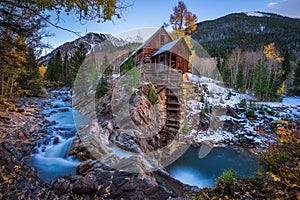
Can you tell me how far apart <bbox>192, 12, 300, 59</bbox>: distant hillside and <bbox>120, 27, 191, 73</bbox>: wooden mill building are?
1477 inches

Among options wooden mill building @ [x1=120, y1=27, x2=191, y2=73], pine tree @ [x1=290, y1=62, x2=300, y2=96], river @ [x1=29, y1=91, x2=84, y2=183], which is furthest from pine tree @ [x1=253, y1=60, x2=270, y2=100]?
river @ [x1=29, y1=91, x2=84, y2=183]

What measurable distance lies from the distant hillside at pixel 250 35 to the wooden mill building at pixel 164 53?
3752cm

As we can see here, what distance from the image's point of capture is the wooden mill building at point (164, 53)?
15.1 m

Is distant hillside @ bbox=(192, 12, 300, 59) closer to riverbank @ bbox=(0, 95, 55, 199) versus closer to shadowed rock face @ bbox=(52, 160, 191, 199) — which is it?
riverbank @ bbox=(0, 95, 55, 199)

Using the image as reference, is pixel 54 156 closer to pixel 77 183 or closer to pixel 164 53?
pixel 77 183

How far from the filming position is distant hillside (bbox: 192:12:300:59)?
186 feet

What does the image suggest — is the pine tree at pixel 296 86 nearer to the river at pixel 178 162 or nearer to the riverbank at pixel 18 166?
the river at pixel 178 162

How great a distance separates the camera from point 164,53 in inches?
607

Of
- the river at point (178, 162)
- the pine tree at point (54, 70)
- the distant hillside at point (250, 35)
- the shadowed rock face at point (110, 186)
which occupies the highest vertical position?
the distant hillside at point (250, 35)

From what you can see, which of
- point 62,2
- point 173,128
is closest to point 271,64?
point 173,128

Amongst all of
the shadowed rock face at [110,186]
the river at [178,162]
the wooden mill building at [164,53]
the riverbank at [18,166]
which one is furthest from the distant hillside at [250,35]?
the shadowed rock face at [110,186]

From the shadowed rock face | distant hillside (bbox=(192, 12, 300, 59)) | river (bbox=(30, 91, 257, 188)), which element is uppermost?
distant hillside (bbox=(192, 12, 300, 59))

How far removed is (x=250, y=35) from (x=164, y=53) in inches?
2686

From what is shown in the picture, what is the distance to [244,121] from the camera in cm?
1862
